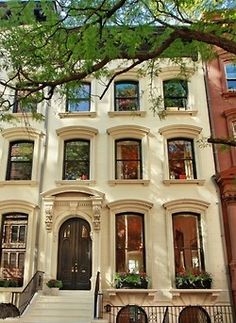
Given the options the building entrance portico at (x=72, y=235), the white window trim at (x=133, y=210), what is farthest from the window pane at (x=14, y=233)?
the white window trim at (x=133, y=210)

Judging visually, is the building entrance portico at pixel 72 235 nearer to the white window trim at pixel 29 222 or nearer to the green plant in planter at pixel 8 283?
the white window trim at pixel 29 222

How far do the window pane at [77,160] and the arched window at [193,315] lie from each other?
18.3ft

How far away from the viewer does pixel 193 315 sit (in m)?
11.0

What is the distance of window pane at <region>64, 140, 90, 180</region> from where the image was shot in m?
13.1

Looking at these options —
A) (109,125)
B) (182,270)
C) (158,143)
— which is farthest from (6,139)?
(182,270)

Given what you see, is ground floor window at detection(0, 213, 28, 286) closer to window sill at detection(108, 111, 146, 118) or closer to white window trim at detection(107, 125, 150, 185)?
white window trim at detection(107, 125, 150, 185)

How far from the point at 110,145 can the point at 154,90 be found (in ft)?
10.1

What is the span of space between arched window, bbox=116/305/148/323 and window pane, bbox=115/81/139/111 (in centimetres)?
740

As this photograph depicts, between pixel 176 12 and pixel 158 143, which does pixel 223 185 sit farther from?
pixel 176 12

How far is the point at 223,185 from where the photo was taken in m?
12.1

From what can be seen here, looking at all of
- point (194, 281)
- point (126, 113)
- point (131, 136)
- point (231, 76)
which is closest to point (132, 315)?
point (194, 281)

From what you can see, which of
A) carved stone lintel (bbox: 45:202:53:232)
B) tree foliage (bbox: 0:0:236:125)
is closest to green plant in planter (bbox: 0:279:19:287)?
carved stone lintel (bbox: 45:202:53:232)

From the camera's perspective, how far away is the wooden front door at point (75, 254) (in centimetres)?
1163

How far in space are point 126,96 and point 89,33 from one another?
7.56 m
